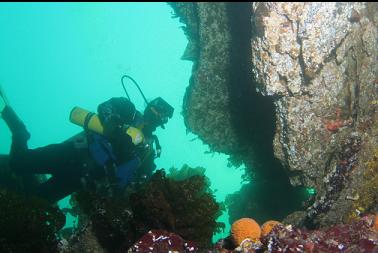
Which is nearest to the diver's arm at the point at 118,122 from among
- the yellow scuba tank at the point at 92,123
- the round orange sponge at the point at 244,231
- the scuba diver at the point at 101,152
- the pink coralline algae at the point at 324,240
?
the scuba diver at the point at 101,152

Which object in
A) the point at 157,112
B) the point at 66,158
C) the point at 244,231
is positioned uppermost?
the point at 157,112

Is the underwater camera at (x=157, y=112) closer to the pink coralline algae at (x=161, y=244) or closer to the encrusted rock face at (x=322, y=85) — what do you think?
the encrusted rock face at (x=322, y=85)

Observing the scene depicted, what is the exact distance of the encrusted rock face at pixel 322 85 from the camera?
569 cm

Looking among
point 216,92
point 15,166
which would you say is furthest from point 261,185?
point 15,166

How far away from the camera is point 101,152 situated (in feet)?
25.2

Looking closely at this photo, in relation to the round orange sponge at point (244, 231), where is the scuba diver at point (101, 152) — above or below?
above

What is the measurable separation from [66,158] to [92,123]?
45.7 inches

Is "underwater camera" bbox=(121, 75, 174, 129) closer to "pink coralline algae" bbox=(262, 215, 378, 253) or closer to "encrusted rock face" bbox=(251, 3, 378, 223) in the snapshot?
"encrusted rock face" bbox=(251, 3, 378, 223)

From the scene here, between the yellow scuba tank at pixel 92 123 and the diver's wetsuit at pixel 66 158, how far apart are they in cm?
17

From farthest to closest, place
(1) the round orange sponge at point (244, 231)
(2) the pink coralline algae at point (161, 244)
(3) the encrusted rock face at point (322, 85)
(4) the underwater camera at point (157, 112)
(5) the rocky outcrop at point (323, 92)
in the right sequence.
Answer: (4) the underwater camera at point (157, 112)
(3) the encrusted rock face at point (322, 85)
(5) the rocky outcrop at point (323, 92)
(1) the round orange sponge at point (244, 231)
(2) the pink coralline algae at point (161, 244)

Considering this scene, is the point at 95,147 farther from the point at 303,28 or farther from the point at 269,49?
the point at 303,28

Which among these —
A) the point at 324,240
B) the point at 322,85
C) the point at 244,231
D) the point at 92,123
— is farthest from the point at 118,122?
the point at 324,240

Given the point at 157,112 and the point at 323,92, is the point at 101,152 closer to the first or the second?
the point at 157,112

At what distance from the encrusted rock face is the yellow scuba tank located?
2.97 m
